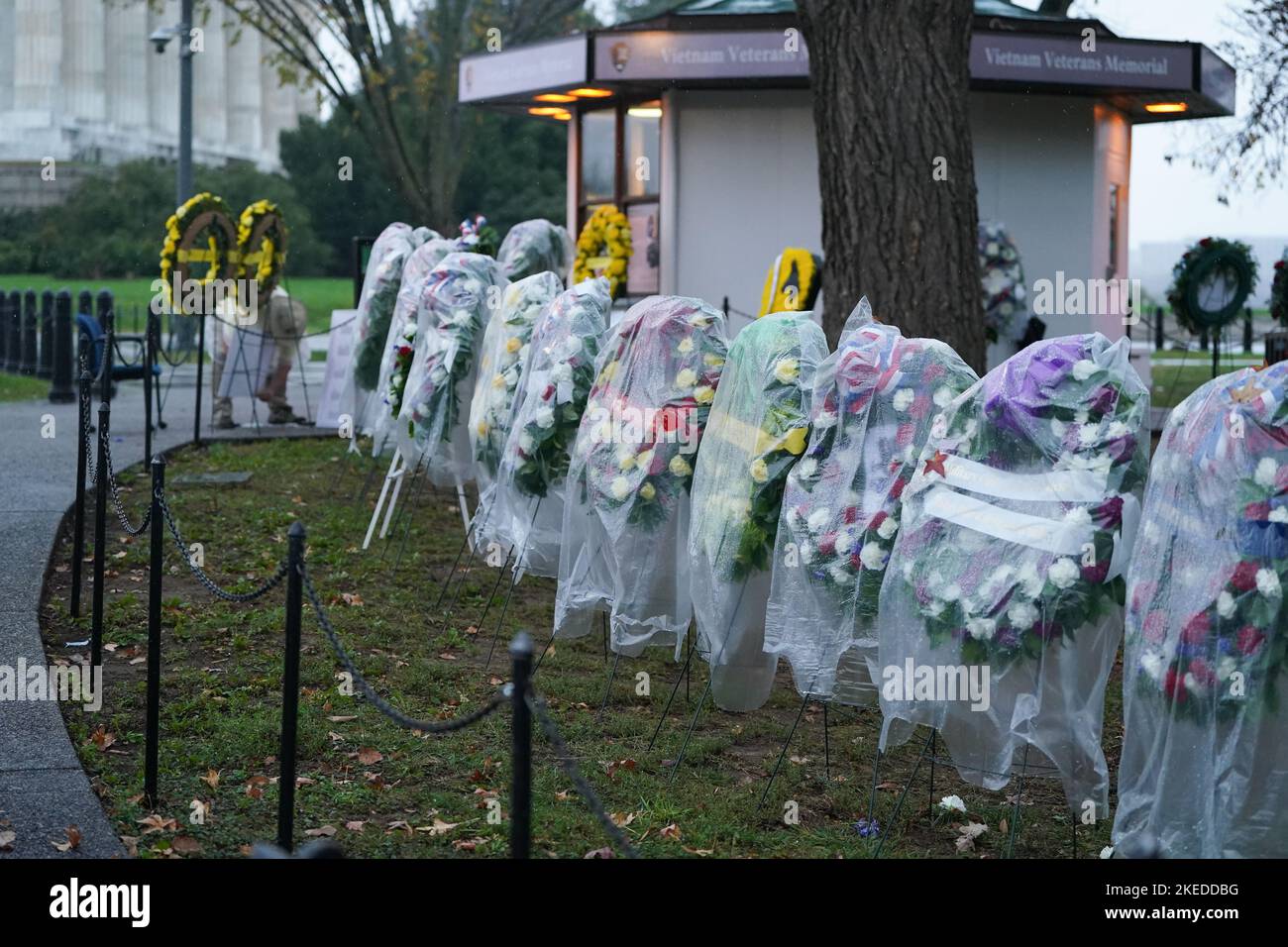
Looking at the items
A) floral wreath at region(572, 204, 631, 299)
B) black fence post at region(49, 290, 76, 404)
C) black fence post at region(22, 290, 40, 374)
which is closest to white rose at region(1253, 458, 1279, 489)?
floral wreath at region(572, 204, 631, 299)

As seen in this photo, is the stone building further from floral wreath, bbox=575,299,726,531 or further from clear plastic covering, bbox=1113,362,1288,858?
clear plastic covering, bbox=1113,362,1288,858

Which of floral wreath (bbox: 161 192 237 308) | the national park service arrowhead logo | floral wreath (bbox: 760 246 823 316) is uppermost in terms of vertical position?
the national park service arrowhead logo

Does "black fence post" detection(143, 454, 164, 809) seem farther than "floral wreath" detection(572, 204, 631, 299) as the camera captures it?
No

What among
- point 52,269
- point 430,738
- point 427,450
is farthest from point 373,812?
point 52,269

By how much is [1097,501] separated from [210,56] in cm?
5946

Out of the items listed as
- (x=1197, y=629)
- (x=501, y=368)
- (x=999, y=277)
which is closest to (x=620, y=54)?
(x=999, y=277)

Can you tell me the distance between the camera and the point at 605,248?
746 inches

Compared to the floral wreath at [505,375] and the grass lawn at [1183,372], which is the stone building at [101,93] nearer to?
the grass lawn at [1183,372]

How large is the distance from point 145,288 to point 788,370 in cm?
3420

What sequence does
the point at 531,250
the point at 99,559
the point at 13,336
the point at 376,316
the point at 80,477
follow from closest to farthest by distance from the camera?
the point at 99,559 → the point at 80,477 → the point at 376,316 → the point at 531,250 → the point at 13,336

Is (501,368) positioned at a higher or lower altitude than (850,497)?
higher

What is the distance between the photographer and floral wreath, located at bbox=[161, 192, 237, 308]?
1597 cm

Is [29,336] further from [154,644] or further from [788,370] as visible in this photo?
[788,370]
